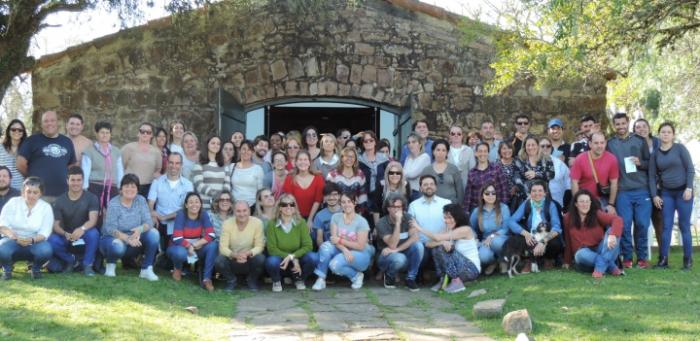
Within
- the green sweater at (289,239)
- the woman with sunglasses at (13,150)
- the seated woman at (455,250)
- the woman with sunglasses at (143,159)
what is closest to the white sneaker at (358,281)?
the green sweater at (289,239)

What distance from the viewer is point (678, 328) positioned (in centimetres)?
533

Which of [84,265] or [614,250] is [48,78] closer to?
[84,265]

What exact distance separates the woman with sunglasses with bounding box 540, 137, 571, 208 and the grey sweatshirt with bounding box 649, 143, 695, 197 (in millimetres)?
824

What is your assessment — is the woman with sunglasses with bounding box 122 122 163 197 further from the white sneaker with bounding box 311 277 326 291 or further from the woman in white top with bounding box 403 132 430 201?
the woman in white top with bounding box 403 132 430 201

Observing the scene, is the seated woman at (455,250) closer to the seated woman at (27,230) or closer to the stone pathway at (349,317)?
the stone pathway at (349,317)

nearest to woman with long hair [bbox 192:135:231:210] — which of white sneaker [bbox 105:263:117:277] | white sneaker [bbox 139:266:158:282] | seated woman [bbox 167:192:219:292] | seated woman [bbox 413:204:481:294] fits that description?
seated woman [bbox 167:192:219:292]

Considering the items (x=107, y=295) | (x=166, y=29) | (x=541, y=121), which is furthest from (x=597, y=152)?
(x=166, y=29)

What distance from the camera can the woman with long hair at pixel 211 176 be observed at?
319 inches

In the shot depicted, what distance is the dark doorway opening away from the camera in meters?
14.9

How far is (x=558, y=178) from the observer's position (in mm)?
8227

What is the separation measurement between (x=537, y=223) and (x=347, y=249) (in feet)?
6.26

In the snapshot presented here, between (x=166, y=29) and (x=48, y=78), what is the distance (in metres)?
1.82

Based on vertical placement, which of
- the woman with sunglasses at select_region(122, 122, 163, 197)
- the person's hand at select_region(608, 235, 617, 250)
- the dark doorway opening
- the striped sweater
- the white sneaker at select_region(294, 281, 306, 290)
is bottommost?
the white sneaker at select_region(294, 281, 306, 290)

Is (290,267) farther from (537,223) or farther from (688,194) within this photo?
(688,194)
